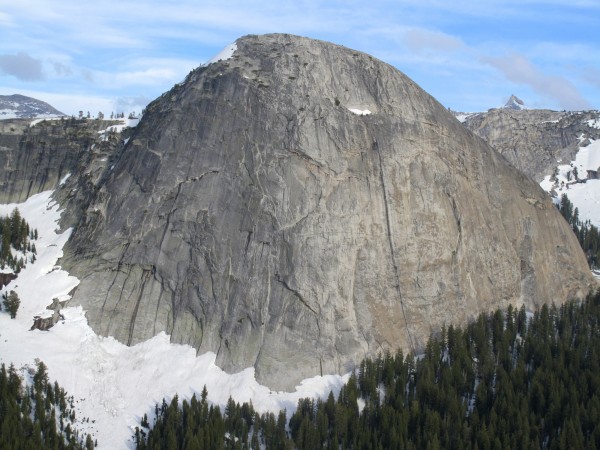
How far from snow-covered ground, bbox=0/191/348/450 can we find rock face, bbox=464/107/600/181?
116 meters

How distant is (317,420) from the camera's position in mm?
55500

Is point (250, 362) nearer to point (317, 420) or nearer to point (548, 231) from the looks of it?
point (317, 420)

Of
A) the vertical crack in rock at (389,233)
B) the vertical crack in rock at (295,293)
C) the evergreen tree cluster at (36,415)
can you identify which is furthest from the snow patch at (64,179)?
the vertical crack in rock at (389,233)

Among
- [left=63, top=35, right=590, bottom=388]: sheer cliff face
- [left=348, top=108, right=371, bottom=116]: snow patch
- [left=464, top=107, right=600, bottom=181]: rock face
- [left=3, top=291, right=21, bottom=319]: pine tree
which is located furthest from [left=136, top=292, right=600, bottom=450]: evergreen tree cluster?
[left=464, top=107, right=600, bottom=181]: rock face

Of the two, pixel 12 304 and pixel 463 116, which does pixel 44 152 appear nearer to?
pixel 12 304

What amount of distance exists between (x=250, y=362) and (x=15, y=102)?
156m

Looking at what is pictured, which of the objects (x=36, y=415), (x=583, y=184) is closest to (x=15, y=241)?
(x=36, y=415)

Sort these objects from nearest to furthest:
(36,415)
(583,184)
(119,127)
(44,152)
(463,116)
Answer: (36,415), (119,127), (44,152), (583,184), (463,116)

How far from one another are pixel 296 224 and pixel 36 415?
2638cm

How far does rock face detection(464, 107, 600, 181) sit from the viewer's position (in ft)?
540

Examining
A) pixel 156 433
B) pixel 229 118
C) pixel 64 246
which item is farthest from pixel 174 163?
pixel 156 433

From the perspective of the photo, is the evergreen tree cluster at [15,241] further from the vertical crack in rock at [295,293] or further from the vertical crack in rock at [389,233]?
the vertical crack in rock at [389,233]

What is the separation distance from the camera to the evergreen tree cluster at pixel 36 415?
49594mm

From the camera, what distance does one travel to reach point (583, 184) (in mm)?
163625
